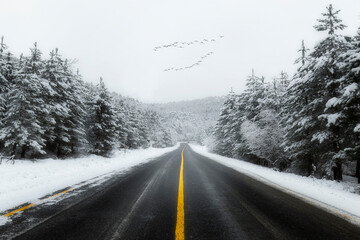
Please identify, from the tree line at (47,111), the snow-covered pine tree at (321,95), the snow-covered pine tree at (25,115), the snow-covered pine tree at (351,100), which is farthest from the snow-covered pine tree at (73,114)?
the snow-covered pine tree at (351,100)

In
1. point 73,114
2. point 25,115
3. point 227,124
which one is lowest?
point 25,115

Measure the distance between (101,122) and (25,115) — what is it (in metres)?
8.51

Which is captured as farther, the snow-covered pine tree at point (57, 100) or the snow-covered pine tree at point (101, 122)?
the snow-covered pine tree at point (101, 122)

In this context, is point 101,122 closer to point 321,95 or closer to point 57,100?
point 57,100

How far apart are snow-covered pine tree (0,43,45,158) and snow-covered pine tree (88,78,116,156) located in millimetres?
7017

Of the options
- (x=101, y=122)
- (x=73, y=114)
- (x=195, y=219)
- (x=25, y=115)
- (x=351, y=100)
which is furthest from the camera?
(x=101, y=122)

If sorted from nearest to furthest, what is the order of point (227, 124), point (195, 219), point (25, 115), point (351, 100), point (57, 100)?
point (195, 219), point (351, 100), point (25, 115), point (57, 100), point (227, 124)

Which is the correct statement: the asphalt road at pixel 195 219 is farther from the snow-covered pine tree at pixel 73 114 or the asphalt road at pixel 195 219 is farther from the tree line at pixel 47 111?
the snow-covered pine tree at pixel 73 114

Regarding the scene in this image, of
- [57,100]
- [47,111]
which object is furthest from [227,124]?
[47,111]

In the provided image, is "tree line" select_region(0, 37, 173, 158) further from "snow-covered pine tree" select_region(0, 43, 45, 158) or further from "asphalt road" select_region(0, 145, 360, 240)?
"asphalt road" select_region(0, 145, 360, 240)

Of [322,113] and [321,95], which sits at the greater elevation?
[321,95]

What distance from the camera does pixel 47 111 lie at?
1708 centimetres

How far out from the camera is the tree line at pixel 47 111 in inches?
652

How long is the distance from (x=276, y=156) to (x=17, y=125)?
22.3 meters
